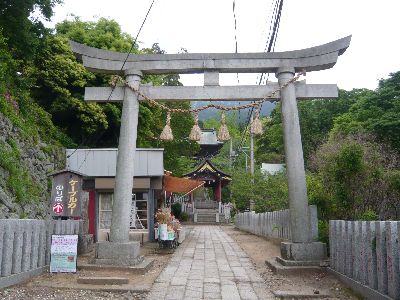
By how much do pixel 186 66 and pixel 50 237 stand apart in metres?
5.33

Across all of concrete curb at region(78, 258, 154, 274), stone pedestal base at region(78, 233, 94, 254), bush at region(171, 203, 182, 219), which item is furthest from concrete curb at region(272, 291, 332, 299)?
bush at region(171, 203, 182, 219)

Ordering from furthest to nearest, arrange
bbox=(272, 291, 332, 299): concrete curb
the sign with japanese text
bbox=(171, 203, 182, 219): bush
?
bbox=(171, 203, 182, 219): bush → the sign with japanese text → bbox=(272, 291, 332, 299): concrete curb

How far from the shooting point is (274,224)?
15.2 metres

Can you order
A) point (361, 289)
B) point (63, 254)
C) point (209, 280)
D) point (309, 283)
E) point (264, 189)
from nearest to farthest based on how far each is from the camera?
point (361, 289)
point (309, 283)
point (209, 280)
point (63, 254)
point (264, 189)

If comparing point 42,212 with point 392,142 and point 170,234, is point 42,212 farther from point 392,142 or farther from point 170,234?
point 392,142

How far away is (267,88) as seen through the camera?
995cm

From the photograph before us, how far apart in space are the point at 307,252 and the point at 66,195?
19.7ft

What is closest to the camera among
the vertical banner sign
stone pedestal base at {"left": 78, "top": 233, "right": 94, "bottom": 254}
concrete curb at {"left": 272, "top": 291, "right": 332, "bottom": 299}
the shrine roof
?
concrete curb at {"left": 272, "top": 291, "right": 332, "bottom": 299}

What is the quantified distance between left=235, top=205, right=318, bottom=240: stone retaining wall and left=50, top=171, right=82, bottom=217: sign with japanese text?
584cm

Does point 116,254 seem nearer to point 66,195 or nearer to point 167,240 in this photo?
point 66,195

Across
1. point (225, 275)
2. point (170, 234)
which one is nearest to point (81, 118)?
point (170, 234)

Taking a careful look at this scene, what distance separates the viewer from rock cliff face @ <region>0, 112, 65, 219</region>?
464 inches

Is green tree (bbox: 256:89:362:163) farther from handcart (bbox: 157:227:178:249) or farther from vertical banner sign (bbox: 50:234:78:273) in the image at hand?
vertical banner sign (bbox: 50:234:78:273)

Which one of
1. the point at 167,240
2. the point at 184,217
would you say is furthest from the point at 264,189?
the point at 184,217
